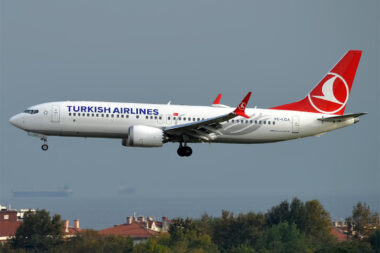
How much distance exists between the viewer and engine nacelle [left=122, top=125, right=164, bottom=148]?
197 feet

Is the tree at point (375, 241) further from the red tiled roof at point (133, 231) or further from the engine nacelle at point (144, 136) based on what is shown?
the engine nacelle at point (144, 136)

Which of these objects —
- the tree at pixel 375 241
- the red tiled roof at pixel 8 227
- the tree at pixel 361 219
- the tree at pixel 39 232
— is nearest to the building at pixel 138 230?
the tree at pixel 39 232

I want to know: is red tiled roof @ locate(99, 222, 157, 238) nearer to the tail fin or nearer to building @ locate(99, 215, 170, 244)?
building @ locate(99, 215, 170, 244)

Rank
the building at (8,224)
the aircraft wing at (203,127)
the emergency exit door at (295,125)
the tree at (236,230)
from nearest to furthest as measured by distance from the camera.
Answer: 1. the aircraft wing at (203,127)
2. the emergency exit door at (295,125)
3. the tree at (236,230)
4. the building at (8,224)

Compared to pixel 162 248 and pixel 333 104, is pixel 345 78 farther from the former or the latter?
pixel 162 248

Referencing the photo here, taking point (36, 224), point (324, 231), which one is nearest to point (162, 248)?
point (36, 224)

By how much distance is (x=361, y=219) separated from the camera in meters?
139

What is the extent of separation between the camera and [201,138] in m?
62.5

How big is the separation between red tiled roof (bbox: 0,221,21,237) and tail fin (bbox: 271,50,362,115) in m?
85.0

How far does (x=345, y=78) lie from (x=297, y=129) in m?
7.76

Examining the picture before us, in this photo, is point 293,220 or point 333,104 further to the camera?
point 293,220

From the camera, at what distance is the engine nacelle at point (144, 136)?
60.1m

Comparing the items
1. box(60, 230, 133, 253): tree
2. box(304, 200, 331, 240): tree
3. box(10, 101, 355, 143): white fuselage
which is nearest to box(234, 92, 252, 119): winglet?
box(10, 101, 355, 143): white fuselage

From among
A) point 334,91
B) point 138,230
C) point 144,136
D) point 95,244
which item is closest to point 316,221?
point 138,230
